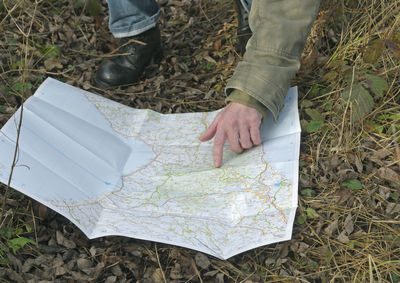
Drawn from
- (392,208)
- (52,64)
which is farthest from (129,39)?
(392,208)

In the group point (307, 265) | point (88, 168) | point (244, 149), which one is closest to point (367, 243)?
point (307, 265)

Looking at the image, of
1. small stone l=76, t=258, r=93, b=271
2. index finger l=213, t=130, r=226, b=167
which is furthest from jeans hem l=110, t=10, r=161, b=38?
small stone l=76, t=258, r=93, b=271

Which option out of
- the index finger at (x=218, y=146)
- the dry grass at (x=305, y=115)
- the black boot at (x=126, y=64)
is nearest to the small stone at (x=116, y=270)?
the dry grass at (x=305, y=115)

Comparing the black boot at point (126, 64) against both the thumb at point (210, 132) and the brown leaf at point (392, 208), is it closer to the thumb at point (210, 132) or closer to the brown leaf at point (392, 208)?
the thumb at point (210, 132)

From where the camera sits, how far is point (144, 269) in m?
1.29

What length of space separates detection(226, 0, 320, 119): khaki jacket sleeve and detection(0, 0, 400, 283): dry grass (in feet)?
0.99

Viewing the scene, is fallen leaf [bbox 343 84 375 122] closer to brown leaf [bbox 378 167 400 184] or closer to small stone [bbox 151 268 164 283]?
brown leaf [bbox 378 167 400 184]

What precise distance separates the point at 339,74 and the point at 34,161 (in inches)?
54.7

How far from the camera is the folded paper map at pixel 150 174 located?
4.15 ft

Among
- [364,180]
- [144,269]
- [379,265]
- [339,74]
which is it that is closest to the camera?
[379,265]

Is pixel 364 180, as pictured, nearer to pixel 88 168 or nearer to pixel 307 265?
pixel 307 265

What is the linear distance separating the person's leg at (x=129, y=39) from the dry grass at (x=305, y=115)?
0.26 ft

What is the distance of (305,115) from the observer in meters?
1.73

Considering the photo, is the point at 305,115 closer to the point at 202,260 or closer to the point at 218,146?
the point at 218,146
